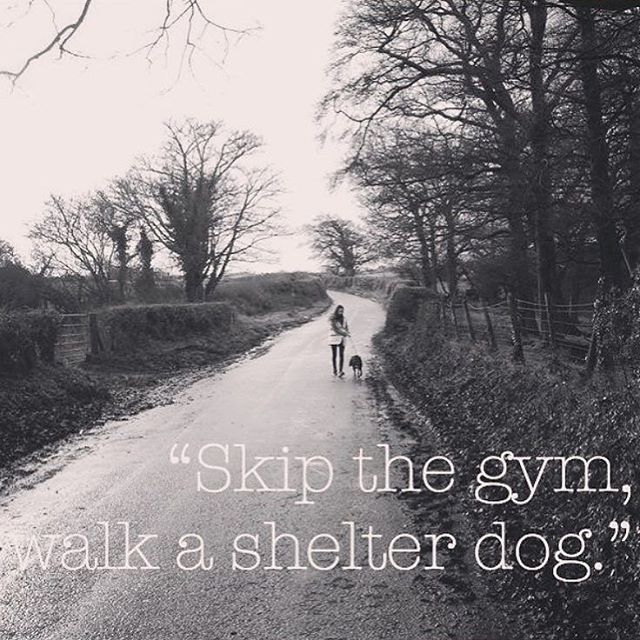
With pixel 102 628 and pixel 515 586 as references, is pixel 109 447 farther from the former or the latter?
pixel 515 586

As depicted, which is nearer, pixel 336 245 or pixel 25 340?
pixel 25 340

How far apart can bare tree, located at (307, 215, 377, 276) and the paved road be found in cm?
6812

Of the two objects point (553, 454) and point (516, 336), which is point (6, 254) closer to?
point (516, 336)

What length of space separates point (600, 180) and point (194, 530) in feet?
33.6

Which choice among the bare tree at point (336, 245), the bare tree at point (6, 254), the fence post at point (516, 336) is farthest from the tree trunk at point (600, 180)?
the bare tree at point (336, 245)

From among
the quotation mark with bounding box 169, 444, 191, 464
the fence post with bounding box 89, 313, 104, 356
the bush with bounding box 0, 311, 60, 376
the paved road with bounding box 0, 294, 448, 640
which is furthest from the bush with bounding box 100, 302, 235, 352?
the quotation mark with bounding box 169, 444, 191, 464

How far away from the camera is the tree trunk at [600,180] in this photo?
11578mm

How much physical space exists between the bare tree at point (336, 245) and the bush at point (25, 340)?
6434 centimetres

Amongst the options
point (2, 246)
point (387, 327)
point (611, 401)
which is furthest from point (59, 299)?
point (611, 401)

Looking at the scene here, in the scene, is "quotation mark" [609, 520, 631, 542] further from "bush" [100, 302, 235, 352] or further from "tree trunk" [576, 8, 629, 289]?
"bush" [100, 302, 235, 352]

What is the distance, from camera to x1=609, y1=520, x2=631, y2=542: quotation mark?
449 cm

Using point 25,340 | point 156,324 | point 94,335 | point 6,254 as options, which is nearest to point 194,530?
point 25,340

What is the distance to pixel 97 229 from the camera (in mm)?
38469

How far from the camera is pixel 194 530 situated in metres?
5.78
